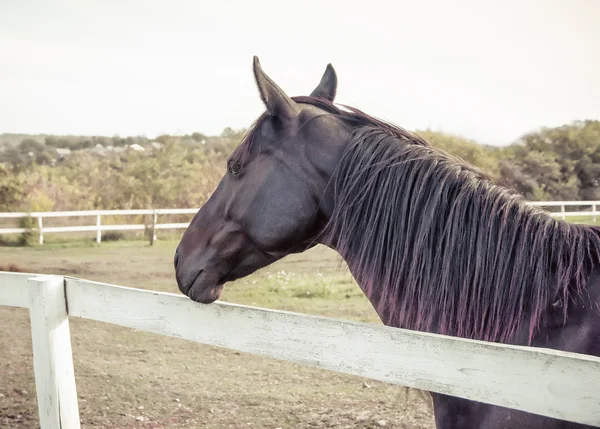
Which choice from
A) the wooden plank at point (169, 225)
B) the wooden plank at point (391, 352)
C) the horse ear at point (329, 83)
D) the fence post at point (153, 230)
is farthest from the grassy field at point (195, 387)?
the wooden plank at point (169, 225)

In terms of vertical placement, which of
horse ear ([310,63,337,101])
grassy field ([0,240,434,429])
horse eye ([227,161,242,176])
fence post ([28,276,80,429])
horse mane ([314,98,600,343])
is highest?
horse ear ([310,63,337,101])

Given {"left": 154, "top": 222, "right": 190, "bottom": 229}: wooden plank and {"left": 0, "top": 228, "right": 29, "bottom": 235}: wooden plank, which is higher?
{"left": 0, "top": 228, "right": 29, "bottom": 235}: wooden plank

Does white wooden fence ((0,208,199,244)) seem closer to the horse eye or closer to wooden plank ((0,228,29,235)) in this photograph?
wooden plank ((0,228,29,235))

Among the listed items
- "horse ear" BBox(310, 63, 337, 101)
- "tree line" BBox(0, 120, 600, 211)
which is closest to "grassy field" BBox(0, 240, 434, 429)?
"horse ear" BBox(310, 63, 337, 101)

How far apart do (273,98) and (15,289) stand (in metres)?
1.71

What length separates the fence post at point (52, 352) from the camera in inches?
88.0

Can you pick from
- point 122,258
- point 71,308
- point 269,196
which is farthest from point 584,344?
point 122,258

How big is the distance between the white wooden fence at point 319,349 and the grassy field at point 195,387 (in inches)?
19.9

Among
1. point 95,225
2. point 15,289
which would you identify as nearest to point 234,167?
point 15,289

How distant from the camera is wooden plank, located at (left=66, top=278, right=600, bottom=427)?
113 cm

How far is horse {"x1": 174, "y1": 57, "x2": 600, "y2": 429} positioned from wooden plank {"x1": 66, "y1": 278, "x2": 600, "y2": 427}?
0.17m

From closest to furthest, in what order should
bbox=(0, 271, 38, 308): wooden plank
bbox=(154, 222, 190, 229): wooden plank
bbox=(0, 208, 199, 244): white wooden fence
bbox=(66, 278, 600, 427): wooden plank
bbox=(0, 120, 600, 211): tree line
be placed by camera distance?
1. bbox=(66, 278, 600, 427): wooden plank
2. bbox=(0, 271, 38, 308): wooden plank
3. bbox=(0, 120, 600, 211): tree line
4. bbox=(0, 208, 199, 244): white wooden fence
5. bbox=(154, 222, 190, 229): wooden plank

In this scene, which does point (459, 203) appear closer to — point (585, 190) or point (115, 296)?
point (115, 296)

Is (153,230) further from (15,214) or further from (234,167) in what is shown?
(234,167)
